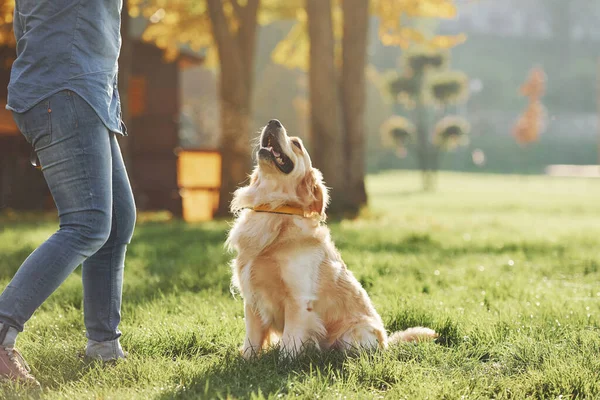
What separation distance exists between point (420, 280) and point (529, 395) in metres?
3.00

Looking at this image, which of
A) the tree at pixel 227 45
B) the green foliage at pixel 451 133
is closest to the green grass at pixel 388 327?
the tree at pixel 227 45

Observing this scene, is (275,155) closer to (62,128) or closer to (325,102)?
(62,128)

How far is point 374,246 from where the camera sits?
8.12m

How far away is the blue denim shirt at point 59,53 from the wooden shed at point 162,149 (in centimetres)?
1332

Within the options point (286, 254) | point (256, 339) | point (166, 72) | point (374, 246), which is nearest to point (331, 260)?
point (286, 254)

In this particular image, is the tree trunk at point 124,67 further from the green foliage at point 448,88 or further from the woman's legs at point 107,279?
the green foliage at point 448,88

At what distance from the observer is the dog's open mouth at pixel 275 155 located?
3.98 metres

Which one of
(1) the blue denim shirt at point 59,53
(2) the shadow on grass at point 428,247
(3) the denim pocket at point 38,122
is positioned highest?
(1) the blue denim shirt at point 59,53

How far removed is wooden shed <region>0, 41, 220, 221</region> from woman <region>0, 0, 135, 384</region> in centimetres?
1330

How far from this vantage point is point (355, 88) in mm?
14391

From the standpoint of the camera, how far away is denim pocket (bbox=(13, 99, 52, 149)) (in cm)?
306

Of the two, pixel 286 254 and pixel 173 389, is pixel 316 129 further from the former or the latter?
pixel 173 389

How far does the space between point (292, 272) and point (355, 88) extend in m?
11.1

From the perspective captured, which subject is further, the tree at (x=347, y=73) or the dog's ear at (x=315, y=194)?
the tree at (x=347, y=73)
